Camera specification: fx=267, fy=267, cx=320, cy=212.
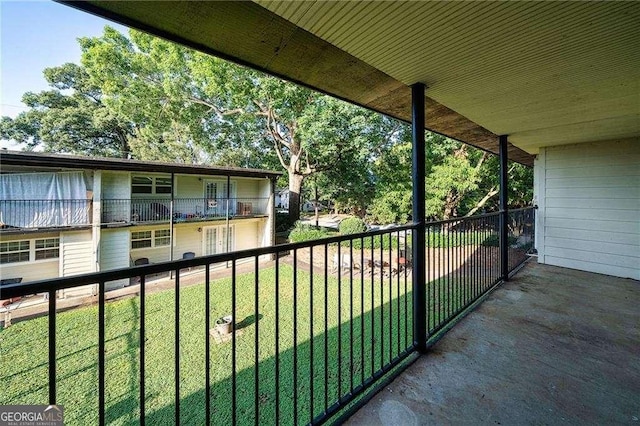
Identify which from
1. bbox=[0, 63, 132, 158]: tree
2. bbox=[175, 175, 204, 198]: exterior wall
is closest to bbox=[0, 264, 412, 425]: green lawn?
bbox=[175, 175, 204, 198]: exterior wall

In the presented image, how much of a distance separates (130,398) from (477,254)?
183 inches

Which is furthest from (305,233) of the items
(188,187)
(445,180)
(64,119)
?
(64,119)

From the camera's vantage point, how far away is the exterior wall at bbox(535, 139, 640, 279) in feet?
13.4

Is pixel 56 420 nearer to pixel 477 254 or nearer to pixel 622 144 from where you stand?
pixel 477 254

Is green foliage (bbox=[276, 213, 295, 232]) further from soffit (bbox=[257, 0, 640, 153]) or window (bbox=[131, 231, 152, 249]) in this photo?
soffit (bbox=[257, 0, 640, 153])

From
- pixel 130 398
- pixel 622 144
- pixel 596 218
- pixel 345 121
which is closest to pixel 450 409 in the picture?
pixel 130 398

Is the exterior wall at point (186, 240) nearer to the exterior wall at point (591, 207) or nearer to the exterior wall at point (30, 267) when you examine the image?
the exterior wall at point (30, 267)

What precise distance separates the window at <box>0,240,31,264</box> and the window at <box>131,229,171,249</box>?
257 centimetres

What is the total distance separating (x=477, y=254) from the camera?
11.0ft

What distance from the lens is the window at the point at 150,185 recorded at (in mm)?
9695

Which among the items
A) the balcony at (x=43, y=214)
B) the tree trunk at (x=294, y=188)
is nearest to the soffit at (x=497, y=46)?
the balcony at (x=43, y=214)

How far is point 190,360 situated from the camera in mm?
3953

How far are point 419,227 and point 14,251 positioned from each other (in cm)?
1112

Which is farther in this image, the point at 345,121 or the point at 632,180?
the point at 345,121
